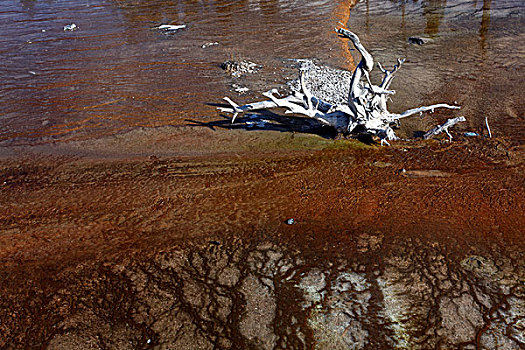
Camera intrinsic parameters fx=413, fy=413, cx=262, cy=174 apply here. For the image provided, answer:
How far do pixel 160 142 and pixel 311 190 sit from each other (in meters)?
2.85

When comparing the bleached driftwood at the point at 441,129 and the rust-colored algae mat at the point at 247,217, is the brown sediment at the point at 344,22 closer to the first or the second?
the rust-colored algae mat at the point at 247,217

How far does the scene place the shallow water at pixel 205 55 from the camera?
7.96 m

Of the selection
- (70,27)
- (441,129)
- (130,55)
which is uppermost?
(70,27)

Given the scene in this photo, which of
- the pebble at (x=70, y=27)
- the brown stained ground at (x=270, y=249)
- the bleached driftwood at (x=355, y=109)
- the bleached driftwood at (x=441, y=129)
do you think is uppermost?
the pebble at (x=70, y=27)

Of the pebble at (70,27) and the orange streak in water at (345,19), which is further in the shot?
the pebble at (70,27)

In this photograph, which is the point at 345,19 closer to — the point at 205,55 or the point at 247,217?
the point at 205,55

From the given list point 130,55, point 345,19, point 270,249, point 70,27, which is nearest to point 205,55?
point 130,55

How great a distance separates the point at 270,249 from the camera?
4.74 m

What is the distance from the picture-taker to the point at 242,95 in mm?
8375

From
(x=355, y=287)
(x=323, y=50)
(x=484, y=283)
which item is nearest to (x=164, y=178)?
(x=355, y=287)

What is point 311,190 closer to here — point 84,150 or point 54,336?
point 54,336

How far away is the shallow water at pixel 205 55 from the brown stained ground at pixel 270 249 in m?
1.73

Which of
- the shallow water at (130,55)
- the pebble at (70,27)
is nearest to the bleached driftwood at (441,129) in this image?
the shallow water at (130,55)

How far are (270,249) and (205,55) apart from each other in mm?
7051
